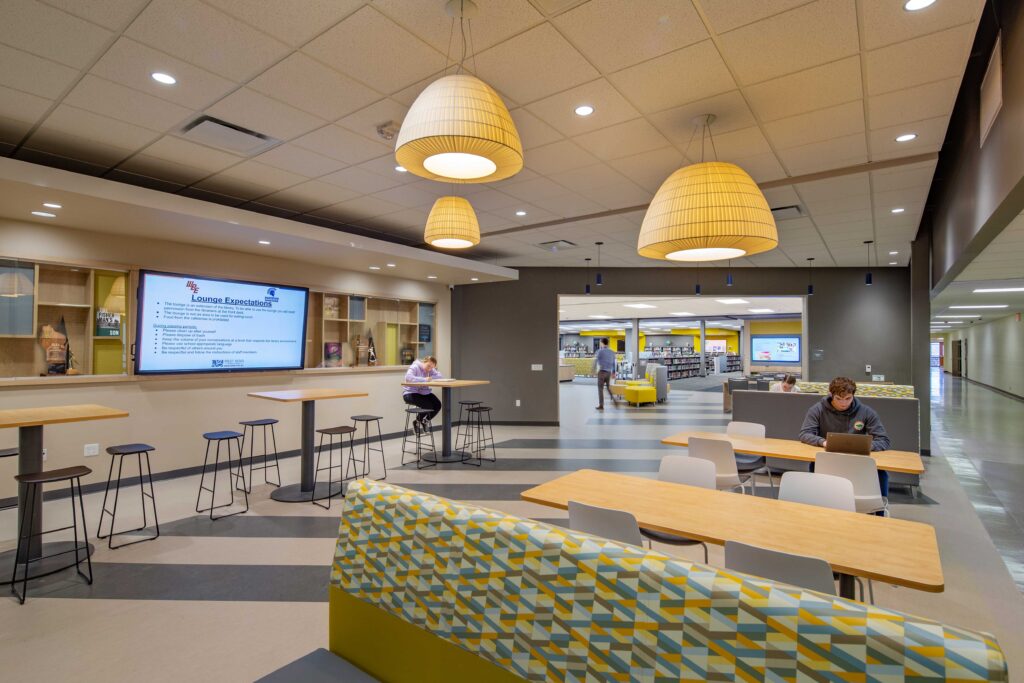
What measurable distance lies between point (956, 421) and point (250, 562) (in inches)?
520

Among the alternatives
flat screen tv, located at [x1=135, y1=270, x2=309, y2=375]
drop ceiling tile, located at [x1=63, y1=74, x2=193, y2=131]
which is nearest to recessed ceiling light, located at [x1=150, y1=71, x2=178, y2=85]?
drop ceiling tile, located at [x1=63, y1=74, x2=193, y2=131]

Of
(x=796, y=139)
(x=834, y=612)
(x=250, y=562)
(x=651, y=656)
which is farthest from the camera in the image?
(x=796, y=139)

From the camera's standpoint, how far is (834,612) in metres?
1.10

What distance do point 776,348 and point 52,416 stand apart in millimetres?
21879

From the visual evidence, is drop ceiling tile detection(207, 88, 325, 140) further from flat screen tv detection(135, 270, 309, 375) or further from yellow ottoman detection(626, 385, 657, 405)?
yellow ottoman detection(626, 385, 657, 405)

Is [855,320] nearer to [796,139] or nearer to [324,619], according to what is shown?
[796,139]

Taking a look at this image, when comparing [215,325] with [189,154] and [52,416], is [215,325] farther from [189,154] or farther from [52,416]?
[52,416]

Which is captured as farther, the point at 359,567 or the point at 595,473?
the point at 595,473

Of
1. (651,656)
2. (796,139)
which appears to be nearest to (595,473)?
(651,656)

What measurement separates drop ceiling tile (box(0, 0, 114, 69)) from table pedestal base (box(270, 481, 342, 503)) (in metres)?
3.87

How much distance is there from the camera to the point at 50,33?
8.73ft

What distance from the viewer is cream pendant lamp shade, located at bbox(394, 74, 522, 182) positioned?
2.21 meters

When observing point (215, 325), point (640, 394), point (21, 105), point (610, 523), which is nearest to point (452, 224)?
point (610, 523)

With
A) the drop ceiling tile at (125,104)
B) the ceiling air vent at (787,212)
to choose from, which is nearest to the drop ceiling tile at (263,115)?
the drop ceiling tile at (125,104)
